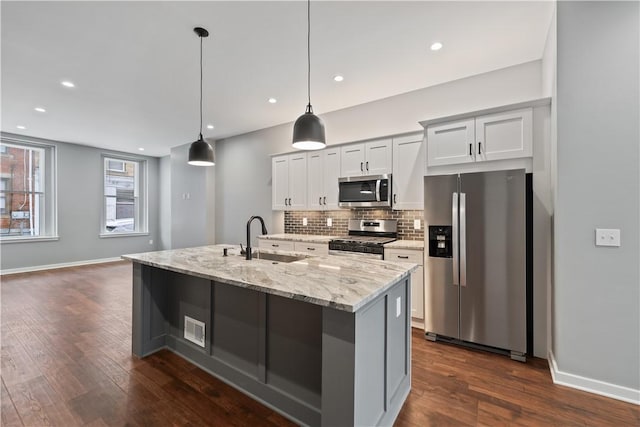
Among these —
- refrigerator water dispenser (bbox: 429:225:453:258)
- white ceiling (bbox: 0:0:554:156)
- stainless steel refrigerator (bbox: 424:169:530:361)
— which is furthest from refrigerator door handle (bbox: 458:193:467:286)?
white ceiling (bbox: 0:0:554:156)

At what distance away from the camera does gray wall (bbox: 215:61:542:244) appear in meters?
3.33

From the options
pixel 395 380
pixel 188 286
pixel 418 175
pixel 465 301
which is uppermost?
pixel 418 175

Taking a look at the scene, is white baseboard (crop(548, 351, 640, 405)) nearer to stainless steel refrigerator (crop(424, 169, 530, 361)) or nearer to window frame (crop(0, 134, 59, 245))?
stainless steel refrigerator (crop(424, 169, 530, 361))

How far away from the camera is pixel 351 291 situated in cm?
143

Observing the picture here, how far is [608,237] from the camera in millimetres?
2090

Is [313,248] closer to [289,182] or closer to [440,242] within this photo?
[289,182]

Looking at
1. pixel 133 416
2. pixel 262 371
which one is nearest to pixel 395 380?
pixel 262 371

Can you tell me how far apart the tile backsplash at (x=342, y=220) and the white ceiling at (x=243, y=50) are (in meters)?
1.66

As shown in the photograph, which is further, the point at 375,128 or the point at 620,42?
the point at 375,128

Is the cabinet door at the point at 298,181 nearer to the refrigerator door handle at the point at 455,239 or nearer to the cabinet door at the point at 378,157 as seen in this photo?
the cabinet door at the point at 378,157

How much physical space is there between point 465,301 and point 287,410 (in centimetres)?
192

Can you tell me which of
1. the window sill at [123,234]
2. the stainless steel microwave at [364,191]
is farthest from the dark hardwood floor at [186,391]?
the window sill at [123,234]

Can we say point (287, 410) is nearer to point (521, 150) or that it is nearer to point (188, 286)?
point (188, 286)

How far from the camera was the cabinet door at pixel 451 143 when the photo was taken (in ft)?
9.57
